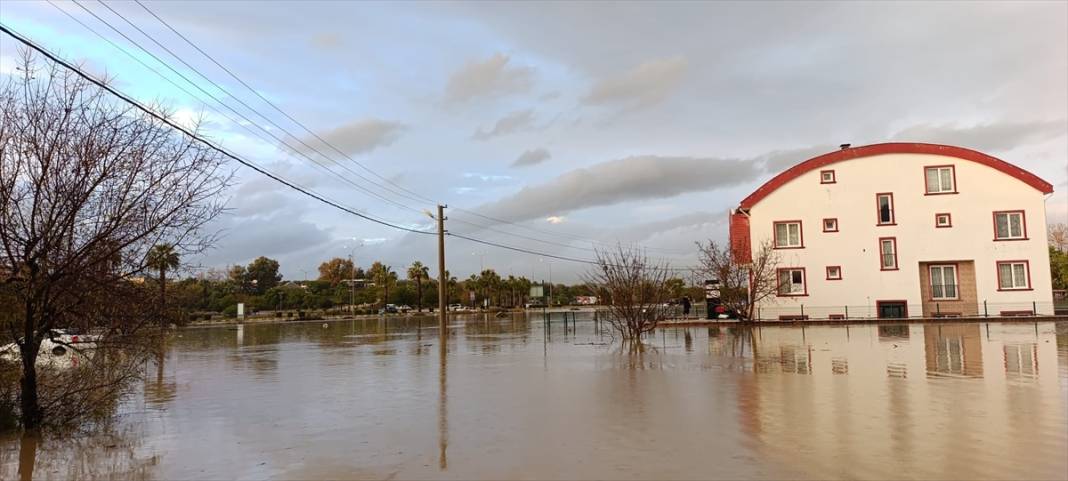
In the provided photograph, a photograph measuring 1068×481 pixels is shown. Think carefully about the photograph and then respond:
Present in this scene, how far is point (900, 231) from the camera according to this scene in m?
40.3

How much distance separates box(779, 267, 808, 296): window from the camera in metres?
40.8

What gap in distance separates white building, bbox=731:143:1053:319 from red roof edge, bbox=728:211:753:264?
0.19 meters

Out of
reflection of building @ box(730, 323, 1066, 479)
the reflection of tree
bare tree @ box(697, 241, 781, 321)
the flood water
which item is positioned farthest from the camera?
bare tree @ box(697, 241, 781, 321)

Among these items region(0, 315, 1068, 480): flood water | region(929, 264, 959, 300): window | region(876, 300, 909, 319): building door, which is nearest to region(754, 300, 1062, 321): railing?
region(876, 300, 909, 319): building door

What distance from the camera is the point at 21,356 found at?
32.6 feet

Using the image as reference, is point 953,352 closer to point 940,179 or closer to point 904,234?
point 904,234

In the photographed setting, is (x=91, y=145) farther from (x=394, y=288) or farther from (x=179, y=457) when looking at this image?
(x=394, y=288)

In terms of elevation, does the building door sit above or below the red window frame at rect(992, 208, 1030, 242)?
below

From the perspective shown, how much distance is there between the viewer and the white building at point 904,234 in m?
39.0

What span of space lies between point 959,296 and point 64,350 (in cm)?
4359

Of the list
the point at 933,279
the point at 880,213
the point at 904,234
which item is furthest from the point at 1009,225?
the point at 880,213

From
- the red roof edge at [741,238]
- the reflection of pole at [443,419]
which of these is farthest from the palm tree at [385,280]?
the reflection of pole at [443,419]

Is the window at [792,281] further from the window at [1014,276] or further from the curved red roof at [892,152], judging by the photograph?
the window at [1014,276]

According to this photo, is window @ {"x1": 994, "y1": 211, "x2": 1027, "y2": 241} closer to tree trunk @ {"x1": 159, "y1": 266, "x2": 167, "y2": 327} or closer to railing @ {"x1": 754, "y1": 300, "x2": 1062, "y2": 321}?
railing @ {"x1": 754, "y1": 300, "x2": 1062, "y2": 321}
